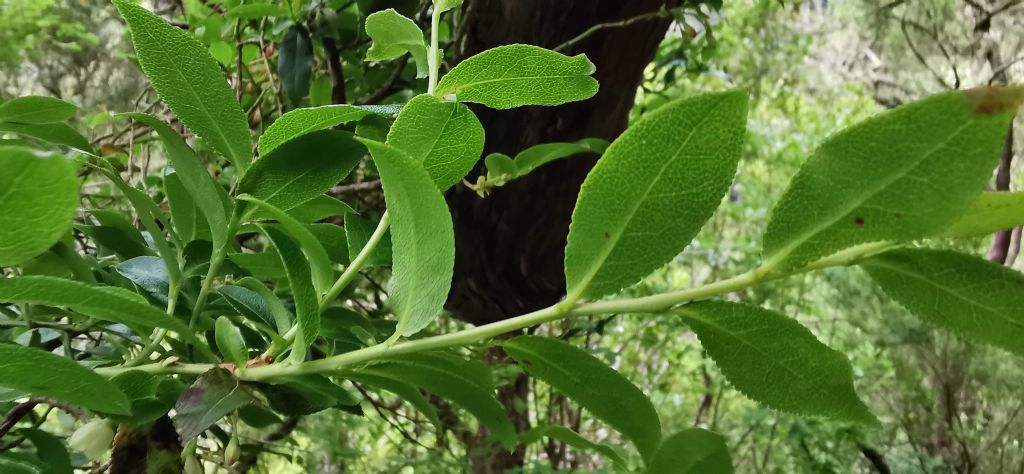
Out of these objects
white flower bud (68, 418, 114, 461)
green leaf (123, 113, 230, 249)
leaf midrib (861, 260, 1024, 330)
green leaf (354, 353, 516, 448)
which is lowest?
white flower bud (68, 418, 114, 461)

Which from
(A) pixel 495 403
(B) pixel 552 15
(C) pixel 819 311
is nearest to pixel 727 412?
Answer: (C) pixel 819 311

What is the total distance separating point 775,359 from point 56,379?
0.52ft

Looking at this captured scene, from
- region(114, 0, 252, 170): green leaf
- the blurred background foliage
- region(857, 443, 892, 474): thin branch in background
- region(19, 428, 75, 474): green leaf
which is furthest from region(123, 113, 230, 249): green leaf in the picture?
region(857, 443, 892, 474): thin branch in background

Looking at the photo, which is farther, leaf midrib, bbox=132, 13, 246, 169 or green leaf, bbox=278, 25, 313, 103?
green leaf, bbox=278, 25, 313, 103

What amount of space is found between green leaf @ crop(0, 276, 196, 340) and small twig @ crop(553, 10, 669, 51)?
1.24 ft

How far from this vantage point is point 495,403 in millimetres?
211

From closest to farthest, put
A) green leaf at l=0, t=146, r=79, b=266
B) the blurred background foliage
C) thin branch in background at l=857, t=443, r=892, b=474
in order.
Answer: green leaf at l=0, t=146, r=79, b=266 → the blurred background foliage → thin branch in background at l=857, t=443, r=892, b=474

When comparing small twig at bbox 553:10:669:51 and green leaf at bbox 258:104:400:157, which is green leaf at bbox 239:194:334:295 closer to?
green leaf at bbox 258:104:400:157

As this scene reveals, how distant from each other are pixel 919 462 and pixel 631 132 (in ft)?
4.64

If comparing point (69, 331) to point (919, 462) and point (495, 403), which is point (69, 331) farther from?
point (919, 462)

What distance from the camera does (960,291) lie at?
0.13 meters

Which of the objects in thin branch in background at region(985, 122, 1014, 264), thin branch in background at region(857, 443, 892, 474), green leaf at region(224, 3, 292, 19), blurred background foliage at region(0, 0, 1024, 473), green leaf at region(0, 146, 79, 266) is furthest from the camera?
thin branch in background at region(985, 122, 1014, 264)

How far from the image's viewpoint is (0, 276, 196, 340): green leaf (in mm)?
135

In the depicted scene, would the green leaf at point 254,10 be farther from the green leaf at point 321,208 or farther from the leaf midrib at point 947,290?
the leaf midrib at point 947,290
